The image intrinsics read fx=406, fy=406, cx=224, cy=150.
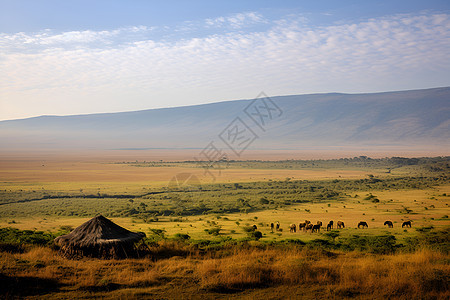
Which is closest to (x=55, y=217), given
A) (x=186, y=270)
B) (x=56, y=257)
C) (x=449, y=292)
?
(x=56, y=257)

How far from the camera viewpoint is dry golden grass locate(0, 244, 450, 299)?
11.6m

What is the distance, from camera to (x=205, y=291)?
39.1 ft

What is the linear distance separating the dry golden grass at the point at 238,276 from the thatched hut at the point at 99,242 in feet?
1.92

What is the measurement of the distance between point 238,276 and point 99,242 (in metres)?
5.67

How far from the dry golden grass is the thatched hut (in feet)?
1.92

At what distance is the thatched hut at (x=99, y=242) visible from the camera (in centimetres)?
1513

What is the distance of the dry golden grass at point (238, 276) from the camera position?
38.1ft

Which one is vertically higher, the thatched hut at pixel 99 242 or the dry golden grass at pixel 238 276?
the thatched hut at pixel 99 242

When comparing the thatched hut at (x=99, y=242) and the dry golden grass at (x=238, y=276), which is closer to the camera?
the dry golden grass at (x=238, y=276)

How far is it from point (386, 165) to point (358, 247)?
100094 mm

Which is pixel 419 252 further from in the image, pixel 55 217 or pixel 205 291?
pixel 55 217

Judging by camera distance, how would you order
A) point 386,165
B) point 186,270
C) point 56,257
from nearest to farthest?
1. point 186,270
2. point 56,257
3. point 386,165

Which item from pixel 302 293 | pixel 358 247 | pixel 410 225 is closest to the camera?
pixel 302 293

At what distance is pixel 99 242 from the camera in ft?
49.4
